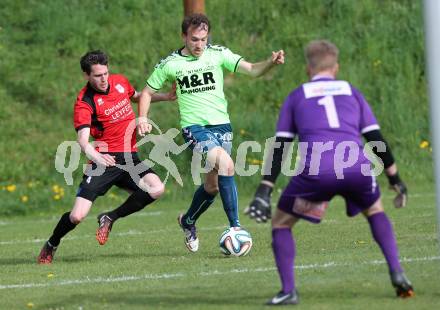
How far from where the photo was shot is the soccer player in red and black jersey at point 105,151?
34.9ft

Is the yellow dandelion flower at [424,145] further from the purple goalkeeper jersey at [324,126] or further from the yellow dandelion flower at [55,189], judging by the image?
the purple goalkeeper jersey at [324,126]

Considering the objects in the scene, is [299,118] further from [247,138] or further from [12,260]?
[247,138]

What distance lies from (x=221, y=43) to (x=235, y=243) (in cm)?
1129

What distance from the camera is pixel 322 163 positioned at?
Result: 23.2 feet

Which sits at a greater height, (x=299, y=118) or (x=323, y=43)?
(x=323, y=43)

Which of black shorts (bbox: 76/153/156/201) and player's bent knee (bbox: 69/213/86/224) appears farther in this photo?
black shorts (bbox: 76/153/156/201)

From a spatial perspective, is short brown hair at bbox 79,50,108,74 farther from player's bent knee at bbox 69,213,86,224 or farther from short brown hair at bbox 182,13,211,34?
player's bent knee at bbox 69,213,86,224

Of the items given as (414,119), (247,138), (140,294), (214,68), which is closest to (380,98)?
(414,119)

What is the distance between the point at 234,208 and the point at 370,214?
3.42 meters

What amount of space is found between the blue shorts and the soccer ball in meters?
0.85

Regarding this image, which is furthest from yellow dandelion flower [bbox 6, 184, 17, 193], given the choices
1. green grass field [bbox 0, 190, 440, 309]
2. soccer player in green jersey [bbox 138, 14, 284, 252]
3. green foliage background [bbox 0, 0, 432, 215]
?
soccer player in green jersey [bbox 138, 14, 284, 252]

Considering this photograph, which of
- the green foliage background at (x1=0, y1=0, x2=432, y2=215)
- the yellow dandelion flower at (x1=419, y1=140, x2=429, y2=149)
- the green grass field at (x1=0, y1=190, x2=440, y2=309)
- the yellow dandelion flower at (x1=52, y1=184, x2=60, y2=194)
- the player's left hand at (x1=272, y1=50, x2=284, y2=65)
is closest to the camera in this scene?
the green grass field at (x1=0, y1=190, x2=440, y2=309)

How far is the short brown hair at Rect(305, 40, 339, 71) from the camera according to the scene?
282 inches

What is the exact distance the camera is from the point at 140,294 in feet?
26.5
